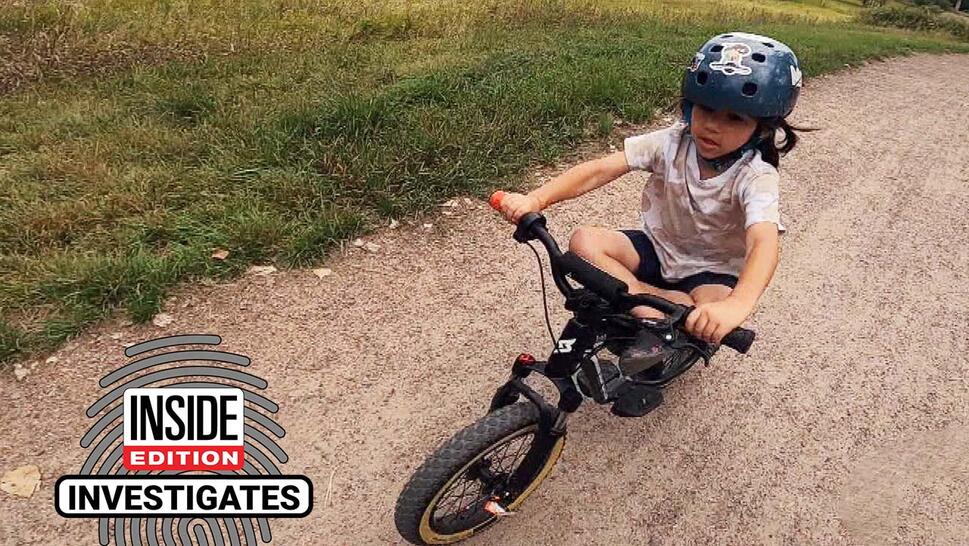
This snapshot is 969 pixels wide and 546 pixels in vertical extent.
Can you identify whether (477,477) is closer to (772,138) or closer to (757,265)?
(757,265)

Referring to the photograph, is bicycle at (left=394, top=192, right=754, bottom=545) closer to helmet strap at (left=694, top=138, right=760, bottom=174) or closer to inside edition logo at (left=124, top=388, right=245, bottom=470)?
helmet strap at (left=694, top=138, right=760, bottom=174)

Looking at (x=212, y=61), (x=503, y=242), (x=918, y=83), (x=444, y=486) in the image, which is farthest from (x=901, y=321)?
(x=918, y=83)

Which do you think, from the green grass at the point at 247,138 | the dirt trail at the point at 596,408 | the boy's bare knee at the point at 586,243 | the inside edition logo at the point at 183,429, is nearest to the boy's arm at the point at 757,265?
the boy's bare knee at the point at 586,243

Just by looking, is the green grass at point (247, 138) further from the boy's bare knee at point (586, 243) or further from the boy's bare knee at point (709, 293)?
the boy's bare knee at point (709, 293)

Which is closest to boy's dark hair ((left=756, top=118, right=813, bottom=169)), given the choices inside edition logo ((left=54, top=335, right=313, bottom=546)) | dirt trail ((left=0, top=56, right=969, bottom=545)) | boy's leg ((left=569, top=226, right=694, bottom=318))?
boy's leg ((left=569, top=226, right=694, bottom=318))

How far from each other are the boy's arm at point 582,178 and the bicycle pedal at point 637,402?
795mm

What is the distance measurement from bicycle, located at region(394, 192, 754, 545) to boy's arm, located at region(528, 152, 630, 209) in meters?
0.32

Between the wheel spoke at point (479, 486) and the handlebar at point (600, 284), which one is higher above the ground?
the handlebar at point (600, 284)

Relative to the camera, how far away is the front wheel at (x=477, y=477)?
2.17 meters

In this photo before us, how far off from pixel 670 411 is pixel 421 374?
1.14 metres

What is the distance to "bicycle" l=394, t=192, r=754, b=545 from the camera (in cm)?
202

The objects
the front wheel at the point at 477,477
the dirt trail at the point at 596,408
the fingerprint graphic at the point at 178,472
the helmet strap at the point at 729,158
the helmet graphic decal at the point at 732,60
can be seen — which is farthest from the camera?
the dirt trail at the point at 596,408

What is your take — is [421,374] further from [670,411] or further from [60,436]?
[60,436]

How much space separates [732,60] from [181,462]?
2449 millimetres
